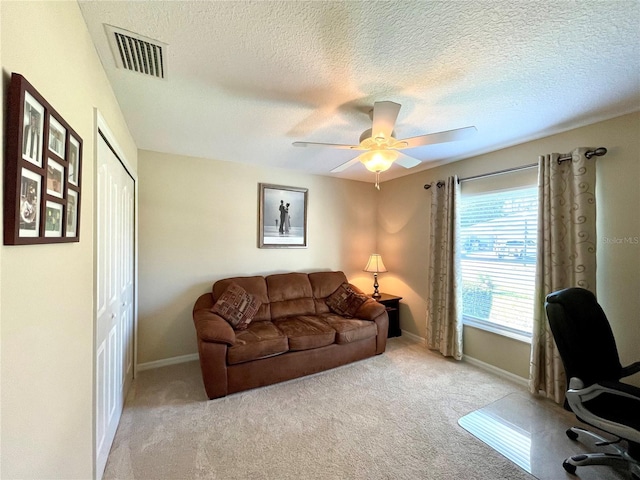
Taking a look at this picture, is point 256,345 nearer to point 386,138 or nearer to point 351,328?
point 351,328

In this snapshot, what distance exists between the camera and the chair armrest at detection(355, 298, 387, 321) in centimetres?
326

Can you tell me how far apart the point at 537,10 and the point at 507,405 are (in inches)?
113

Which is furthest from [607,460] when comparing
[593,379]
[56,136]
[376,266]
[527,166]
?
[56,136]

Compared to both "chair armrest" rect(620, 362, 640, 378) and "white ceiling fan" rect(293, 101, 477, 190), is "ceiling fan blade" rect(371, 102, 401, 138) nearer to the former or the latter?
"white ceiling fan" rect(293, 101, 477, 190)

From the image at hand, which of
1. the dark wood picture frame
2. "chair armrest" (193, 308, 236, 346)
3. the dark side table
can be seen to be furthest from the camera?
the dark side table

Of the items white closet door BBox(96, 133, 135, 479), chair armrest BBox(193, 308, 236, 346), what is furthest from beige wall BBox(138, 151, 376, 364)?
chair armrest BBox(193, 308, 236, 346)

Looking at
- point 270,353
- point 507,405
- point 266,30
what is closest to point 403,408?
point 507,405

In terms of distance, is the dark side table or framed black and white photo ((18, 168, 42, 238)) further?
the dark side table

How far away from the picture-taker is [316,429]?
1998mm

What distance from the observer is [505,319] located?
2.81 meters

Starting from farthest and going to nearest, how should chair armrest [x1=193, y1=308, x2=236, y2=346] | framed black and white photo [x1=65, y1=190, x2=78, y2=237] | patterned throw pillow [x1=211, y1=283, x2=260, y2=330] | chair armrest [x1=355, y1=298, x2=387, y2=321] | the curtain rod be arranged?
chair armrest [x1=355, y1=298, x2=387, y2=321]
patterned throw pillow [x1=211, y1=283, x2=260, y2=330]
chair armrest [x1=193, y1=308, x2=236, y2=346]
the curtain rod
framed black and white photo [x1=65, y1=190, x2=78, y2=237]

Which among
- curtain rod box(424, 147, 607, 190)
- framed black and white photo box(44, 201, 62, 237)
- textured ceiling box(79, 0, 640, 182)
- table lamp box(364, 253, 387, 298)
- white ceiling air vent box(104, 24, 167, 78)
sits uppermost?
textured ceiling box(79, 0, 640, 182)

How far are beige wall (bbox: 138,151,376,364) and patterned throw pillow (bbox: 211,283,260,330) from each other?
0.49 m

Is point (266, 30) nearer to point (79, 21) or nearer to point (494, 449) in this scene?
point (79, 21)
